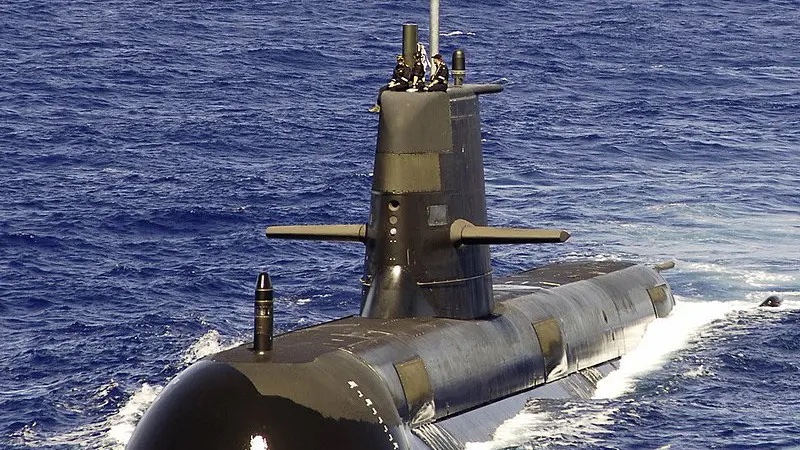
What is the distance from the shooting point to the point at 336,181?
192 ft

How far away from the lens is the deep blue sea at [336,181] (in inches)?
1492

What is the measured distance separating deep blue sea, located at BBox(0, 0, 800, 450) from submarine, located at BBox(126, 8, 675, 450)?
1.20 metres

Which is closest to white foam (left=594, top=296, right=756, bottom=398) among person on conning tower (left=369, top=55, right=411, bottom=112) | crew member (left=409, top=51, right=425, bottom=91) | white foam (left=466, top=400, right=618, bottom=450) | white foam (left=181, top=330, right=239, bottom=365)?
white foam (left=466, top=400, right=618, bottom=450)

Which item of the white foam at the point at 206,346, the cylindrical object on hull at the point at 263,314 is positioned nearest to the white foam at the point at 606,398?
the cylindrical object on hull at the point at 263,314

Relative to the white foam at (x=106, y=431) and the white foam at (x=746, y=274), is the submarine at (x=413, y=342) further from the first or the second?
the white foam at (x=746, y=274)

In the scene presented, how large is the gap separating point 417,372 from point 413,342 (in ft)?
3.05

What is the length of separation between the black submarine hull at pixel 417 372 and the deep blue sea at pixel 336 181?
37.1 inches

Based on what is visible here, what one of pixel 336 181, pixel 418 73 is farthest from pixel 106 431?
pixel 336 181

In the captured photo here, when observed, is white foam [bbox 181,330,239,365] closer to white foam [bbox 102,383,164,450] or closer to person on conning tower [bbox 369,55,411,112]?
white foam [bbox 102,383,164,450]

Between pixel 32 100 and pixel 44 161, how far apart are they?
1042cm

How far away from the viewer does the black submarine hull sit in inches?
1042

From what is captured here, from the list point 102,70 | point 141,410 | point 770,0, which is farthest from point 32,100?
point 770,0

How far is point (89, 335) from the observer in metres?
41.5

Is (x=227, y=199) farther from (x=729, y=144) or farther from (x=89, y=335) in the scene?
(x=729, y=144)
